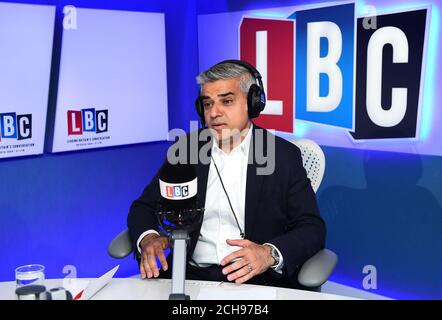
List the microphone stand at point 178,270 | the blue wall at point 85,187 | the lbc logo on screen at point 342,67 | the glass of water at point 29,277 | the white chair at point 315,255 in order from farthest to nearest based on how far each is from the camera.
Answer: the blue wall at point 85,187 < the lbc logo on screen at point 342,67 < the white chair at point 315,255 < the glass of water at point 29,277 < the microphone stand at point 178,270

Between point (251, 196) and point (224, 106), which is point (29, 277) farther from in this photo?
point (224, 106)

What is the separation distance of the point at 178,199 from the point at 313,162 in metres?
0.92

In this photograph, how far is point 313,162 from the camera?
7.41 ft

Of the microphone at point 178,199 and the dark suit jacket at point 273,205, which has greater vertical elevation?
the microphone at point 178,199

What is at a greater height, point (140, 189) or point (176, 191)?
point (176, 191)

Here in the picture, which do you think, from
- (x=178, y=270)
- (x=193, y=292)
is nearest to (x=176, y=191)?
(x=178, y=270)

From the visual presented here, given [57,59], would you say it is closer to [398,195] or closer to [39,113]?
[39,113]

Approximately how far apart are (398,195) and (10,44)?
90.6 inches

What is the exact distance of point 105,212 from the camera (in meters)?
3.61

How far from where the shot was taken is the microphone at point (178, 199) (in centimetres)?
148

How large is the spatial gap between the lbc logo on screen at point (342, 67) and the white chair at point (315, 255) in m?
0.92

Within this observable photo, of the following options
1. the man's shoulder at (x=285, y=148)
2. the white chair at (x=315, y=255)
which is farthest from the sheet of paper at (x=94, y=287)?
the man's shoulder at (x=285, y=148)

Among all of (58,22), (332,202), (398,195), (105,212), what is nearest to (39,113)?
(58,22)

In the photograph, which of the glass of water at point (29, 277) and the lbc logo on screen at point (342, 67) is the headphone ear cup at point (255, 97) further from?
the lbc logo on screen at point (342, 67)
